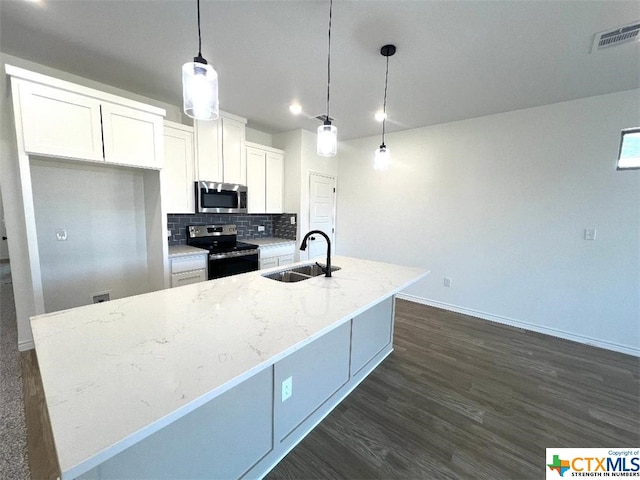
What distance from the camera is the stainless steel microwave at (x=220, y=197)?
3240 millimetres

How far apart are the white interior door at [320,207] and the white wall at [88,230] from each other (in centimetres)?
233

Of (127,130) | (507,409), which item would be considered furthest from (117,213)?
(507,409)

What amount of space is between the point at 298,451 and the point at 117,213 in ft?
9.58

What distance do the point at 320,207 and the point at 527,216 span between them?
9.32 ft

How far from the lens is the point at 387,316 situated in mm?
2541

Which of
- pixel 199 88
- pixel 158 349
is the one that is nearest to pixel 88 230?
pixel 199 88

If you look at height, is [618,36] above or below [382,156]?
above

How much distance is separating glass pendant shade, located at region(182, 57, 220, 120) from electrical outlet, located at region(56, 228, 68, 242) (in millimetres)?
2272

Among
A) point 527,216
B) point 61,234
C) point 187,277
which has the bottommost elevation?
point 187,277

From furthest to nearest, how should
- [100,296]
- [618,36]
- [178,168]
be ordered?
[178,168], [100,296], [618,36]

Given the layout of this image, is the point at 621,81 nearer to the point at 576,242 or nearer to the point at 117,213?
the point at 576,242

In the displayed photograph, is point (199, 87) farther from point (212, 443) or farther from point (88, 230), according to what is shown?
point (88, 230)

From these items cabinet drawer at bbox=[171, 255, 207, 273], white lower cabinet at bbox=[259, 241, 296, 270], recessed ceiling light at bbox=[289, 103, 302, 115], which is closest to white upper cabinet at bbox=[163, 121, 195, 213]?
cabinet drawer at bbox=[171, 255, 207, 273]

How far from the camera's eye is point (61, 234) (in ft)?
8.46
